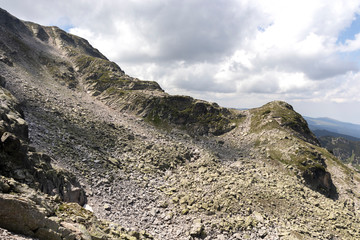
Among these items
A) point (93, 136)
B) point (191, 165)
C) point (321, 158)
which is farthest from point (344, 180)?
point (93, 136)

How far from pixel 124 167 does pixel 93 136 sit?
43.0 ft

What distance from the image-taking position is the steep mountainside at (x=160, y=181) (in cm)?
1806

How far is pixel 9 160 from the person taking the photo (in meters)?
18.2

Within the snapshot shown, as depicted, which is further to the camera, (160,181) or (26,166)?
(160,181)

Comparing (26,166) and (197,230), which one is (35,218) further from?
(197,230)

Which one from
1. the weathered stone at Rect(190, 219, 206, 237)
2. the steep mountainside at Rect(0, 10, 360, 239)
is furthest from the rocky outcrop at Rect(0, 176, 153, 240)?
the weathered stone at Rect(190, 219, 206, 237)

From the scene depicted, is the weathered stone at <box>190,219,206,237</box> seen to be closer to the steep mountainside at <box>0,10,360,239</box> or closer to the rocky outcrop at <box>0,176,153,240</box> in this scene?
the steep mountainside at <box>0,10,360,239</box>

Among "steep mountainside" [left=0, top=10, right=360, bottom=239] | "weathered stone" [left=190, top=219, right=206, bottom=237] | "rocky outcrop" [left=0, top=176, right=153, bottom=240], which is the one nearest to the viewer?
"rocky outcrop" [left=0, top=176, right=153, bottom=240]

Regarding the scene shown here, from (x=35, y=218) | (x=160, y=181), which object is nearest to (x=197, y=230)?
(x=160, y=181)

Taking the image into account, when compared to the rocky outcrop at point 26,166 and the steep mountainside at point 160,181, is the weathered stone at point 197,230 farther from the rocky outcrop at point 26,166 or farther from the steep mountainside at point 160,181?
the rocky outcrop at point 26,166

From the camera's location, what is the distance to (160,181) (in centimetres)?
3912

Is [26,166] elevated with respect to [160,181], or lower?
elevated

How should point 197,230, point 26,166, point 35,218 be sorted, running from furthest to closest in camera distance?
point 197,230 → point 26,166 → point 35,218

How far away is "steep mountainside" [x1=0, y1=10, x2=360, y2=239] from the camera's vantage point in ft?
59.3
